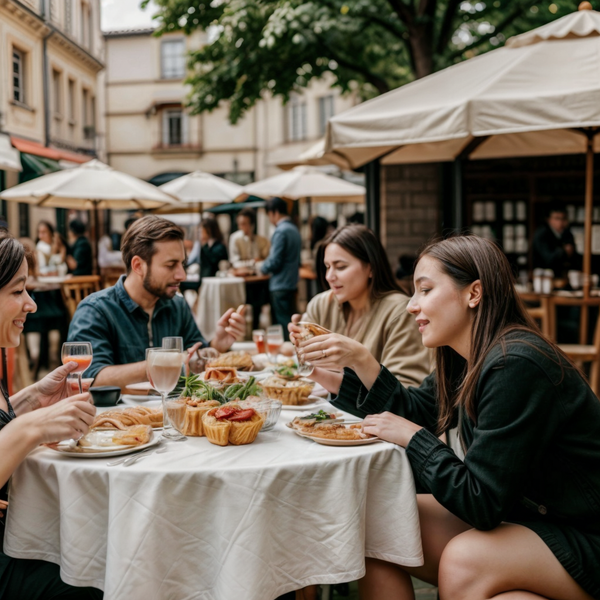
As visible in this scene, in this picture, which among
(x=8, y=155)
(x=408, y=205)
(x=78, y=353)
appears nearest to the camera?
(x=78, y=353)

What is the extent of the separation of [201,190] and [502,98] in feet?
26.7

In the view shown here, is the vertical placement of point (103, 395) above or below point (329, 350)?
below

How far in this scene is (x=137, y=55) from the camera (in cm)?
1914

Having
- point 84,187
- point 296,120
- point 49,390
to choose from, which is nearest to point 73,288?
point 84,187

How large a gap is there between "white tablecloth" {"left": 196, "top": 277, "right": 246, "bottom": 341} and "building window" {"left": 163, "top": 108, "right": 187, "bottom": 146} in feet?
61.9

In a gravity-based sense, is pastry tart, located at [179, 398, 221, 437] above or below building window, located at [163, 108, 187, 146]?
below

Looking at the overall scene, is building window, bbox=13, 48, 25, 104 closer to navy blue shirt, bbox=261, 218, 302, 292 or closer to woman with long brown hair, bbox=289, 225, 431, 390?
woman with long brown hair, bbox=289, 225, 431, 390

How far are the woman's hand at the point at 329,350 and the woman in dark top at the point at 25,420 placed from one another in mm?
727

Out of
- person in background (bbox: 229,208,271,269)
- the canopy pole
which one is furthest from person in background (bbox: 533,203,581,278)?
person in background (bbox: 229,208,271,269)

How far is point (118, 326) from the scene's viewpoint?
125 inches

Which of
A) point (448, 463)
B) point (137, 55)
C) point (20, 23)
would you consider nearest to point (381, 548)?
point (448, 463)

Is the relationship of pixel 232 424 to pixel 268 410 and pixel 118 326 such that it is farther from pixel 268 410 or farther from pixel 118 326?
pixel 118 326

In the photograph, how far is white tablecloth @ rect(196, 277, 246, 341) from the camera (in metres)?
8.96

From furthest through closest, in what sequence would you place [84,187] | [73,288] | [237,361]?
[84,187] → [73,288] → [237,361]
